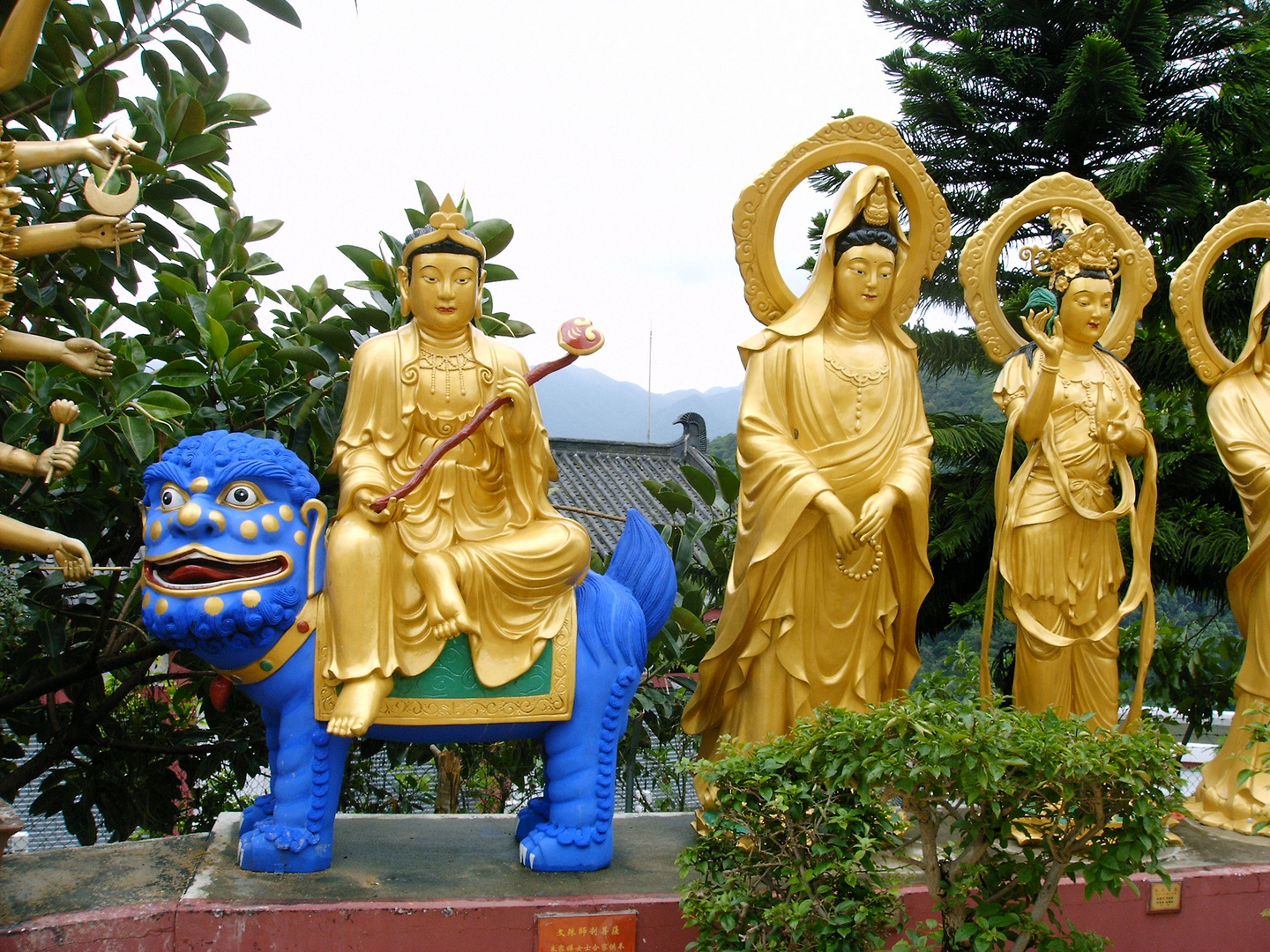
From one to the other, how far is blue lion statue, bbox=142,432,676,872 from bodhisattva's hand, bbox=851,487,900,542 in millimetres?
889

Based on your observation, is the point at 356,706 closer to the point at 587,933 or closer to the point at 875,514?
the point at 587,933

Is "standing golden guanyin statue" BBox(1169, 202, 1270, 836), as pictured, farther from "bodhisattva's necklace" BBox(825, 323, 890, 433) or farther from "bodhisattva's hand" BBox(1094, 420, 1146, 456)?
"bodhisattva's necklace" BBox(825, 323, 890, 433)

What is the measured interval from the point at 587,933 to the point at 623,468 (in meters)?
8.74

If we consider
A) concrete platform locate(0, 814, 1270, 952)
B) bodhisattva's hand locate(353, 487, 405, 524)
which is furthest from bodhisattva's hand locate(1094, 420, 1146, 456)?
bodhisattva's hand locate(353, 487, 405, 524)

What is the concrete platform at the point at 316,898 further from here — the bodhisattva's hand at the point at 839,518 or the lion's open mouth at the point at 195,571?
the bodhisattva's hand at the point at 839,518

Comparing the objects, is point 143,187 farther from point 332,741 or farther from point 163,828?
point 163,828

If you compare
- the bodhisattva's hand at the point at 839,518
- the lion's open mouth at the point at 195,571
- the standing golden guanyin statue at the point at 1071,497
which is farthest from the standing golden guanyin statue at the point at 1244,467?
the lion's open mouth at the point at 195,571

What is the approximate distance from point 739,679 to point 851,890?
142cm

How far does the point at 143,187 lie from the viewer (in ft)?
16.2

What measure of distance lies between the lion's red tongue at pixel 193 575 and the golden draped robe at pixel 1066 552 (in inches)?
127

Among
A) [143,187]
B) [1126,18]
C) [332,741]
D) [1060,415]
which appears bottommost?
[332,741]

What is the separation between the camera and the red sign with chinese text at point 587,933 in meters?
3.80

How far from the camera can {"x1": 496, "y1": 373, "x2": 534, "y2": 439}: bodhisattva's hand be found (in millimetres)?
4227

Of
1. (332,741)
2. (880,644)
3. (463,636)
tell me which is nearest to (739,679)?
(880,644)
